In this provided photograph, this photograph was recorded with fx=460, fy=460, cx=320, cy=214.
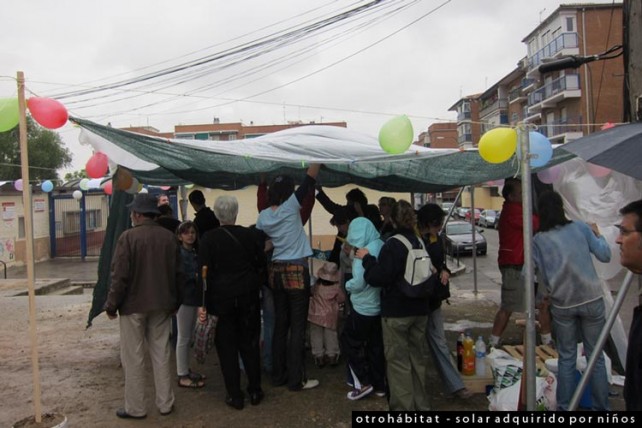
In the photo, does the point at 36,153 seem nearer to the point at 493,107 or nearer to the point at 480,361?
the point at 480,361

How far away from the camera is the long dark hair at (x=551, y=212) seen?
136 inches

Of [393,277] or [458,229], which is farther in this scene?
[458,229]

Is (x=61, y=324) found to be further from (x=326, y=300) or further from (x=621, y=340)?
(x=621, y=340)

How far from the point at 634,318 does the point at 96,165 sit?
4.33 meters

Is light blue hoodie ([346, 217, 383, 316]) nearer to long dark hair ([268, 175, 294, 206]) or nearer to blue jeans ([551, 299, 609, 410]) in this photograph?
long dark hair ([268, 175, 294, 206])

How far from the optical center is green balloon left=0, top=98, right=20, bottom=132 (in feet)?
10.1

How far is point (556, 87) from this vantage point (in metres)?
34.5

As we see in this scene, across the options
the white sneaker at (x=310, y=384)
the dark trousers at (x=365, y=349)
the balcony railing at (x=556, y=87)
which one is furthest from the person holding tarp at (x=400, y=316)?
the balcony railing at (x=556, y=87)

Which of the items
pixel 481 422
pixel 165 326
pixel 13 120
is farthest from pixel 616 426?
pixel 13 120

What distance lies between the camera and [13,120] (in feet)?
10.4

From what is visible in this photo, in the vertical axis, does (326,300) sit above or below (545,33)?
below

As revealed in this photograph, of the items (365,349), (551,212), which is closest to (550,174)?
(551,212)

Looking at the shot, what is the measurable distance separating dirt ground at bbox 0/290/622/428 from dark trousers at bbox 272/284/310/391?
0.15 m

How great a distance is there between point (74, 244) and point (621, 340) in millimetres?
19894
